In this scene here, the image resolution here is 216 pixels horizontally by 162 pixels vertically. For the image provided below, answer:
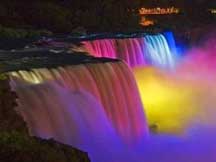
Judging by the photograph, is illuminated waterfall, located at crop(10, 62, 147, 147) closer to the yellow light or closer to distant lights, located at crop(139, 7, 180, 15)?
the yellow light

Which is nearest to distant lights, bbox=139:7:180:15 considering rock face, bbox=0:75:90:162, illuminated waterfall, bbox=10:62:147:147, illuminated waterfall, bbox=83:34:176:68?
illuminated waterfall, bbox=83:34:176:68

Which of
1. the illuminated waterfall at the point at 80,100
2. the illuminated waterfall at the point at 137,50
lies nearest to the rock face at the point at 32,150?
the illuminated waterfall at the point at 80,100

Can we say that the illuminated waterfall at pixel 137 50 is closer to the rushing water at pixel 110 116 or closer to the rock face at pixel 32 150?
the rushing water at pixel 110 116

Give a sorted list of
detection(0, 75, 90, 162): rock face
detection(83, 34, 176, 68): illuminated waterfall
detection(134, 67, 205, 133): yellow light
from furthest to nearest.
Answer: detection(83, 34, 176, 68): illuminated waterfall → detection(134, 67, 205, 133): yellow light → detection(0, 75, 90, 162): rock face

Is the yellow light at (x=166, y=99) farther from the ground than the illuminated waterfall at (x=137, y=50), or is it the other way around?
the illuminated waterfall at (x=137, y=50)

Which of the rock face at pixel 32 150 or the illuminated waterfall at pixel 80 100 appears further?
the illuminated waterfall at pixel 80 100

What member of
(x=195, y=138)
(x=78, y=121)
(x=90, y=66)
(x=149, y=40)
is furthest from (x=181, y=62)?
(x=78, y=121)

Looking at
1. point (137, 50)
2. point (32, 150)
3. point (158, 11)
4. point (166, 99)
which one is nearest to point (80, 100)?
point (32, 150)
